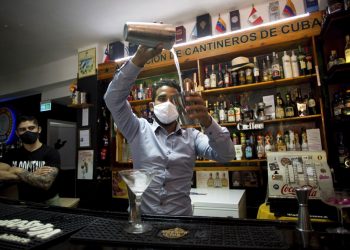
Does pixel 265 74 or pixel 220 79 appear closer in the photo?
pixel 265 74

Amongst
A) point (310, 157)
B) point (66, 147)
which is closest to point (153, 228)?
point (310, 157)

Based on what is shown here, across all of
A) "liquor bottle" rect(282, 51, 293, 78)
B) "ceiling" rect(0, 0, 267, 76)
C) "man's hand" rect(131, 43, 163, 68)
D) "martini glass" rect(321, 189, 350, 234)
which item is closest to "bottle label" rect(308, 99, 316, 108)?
"liquor bottle" rect(282, 51, 293, 78)

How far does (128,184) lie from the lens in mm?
790

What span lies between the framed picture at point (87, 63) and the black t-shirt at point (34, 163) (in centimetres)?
163

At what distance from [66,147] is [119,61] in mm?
4459

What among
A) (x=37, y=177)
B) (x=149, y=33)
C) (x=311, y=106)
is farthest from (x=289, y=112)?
(x=37, y=177)

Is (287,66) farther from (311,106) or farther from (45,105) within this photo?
(45,105)

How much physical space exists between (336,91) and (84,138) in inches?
130

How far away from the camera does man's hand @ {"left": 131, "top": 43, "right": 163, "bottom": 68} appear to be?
3.20ft

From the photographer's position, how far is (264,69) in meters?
2.71

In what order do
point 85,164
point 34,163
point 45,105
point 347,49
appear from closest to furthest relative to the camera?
point 347,49, point 34,163, point 85,164, point 45,105

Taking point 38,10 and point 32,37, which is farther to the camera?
point 32,37

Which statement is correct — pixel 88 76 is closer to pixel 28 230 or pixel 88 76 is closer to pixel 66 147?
pixel 28 230

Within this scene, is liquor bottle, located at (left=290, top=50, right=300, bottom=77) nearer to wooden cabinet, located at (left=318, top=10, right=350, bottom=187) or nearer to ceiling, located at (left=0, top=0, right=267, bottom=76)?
wooden cabinet, located at (left=318, top=10, right=350, bottom=187)
